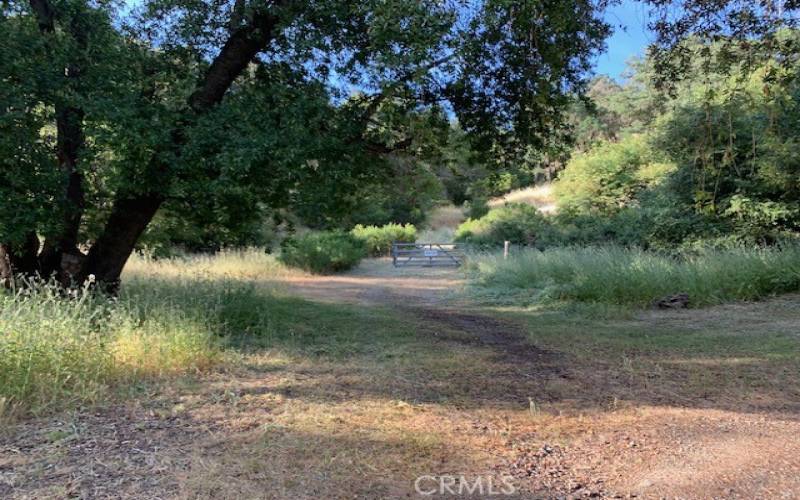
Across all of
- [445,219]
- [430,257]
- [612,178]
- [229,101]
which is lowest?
[430,257]

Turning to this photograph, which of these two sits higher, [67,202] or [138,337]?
[67,202]

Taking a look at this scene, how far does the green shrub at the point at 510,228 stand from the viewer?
2417cm

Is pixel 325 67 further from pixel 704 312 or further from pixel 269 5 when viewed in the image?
pixel 704 312

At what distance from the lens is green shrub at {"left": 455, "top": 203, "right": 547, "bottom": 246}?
24.2 m

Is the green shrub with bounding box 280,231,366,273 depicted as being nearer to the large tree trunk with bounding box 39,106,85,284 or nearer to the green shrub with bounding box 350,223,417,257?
the green shrub with bounding box 350,223,417,257

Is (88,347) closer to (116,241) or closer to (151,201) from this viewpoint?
(151,201)

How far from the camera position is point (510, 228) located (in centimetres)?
2628

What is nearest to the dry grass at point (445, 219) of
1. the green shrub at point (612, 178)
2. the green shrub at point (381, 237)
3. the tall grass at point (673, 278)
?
the green shrub at point (381, 237)

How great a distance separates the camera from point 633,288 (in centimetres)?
1108

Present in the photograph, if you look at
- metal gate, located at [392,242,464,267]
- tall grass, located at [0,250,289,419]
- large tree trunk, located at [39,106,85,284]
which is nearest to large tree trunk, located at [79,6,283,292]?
large tree trunk, located at [39,106,85,284]

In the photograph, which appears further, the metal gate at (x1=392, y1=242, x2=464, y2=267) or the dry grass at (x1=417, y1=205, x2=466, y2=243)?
the dry grass at (x1=417, y1=205, x2=466, y2=243)

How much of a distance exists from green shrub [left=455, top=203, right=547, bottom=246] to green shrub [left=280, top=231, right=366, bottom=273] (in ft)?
23.4

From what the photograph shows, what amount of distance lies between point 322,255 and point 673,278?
509 inches

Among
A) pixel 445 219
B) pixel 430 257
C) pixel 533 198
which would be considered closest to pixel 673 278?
pixel 430 257
